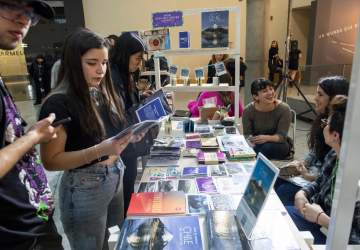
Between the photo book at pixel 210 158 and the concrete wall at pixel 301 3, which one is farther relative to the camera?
the concrete wall at pixel 301 3

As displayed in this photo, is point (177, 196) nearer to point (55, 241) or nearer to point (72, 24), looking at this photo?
point (55, 241)

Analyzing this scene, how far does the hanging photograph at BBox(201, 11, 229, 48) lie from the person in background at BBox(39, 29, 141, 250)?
49.6 inches

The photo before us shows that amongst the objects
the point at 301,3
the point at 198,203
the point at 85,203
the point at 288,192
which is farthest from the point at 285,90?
the point at 301,3

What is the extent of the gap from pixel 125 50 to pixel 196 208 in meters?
1.01

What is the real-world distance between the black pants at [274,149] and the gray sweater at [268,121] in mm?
60

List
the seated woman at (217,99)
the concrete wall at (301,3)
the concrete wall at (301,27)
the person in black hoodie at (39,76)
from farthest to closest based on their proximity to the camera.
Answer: the concrete wall at (301,27)
the concrete wall at (301,3)
the person in black hoodie at (39,76)
the seated woman at (217,99)

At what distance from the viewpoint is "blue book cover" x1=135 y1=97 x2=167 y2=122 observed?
5.30 feet

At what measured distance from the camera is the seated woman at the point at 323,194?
1225mm

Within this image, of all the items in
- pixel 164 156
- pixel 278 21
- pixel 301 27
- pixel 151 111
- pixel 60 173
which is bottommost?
pixel 60 173

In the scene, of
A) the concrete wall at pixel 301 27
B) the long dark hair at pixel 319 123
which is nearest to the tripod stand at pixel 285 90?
the long dark hair at pixel 319 123

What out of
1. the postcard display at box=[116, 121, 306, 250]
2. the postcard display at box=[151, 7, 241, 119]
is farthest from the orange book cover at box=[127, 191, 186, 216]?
the postcard display at box=[151, 7, 241, 119]

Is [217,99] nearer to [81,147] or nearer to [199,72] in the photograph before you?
[199,72]

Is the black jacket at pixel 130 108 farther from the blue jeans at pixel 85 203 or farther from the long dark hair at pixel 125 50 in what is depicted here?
the blue jeans at pixel 85 203

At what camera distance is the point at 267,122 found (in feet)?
8.19
